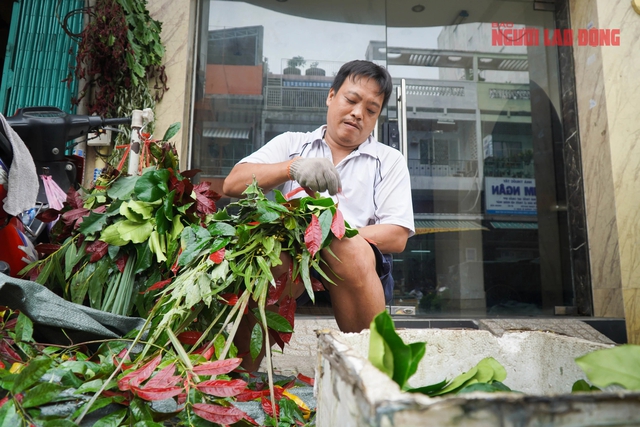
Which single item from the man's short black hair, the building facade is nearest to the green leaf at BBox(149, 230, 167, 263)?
the man's short black hair

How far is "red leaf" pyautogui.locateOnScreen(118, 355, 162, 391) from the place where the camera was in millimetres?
898

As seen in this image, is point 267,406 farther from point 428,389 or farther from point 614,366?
point 614,366

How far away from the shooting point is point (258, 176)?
1701mm

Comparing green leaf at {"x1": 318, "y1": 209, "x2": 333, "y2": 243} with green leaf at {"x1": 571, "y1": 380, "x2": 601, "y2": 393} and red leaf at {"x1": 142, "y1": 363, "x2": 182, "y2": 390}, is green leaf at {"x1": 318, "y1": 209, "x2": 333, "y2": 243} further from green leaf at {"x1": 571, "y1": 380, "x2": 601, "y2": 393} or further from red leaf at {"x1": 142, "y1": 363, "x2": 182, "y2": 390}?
green leaf at {"x1": 571, "y1": 380, "x2": 601, "y2": 393}

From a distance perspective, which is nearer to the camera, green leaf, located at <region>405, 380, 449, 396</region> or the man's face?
green leaf, located at <region>405, 380, 449, 396</region>

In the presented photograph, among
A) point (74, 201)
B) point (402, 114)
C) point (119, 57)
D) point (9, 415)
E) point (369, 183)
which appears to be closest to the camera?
point (9, 415)

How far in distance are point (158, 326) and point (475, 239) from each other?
12.1 ft

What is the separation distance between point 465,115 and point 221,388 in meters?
4.06

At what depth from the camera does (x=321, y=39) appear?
4344 millimetres

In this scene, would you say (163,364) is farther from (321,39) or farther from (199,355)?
(321,39)

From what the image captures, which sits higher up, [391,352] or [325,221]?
[325,221]

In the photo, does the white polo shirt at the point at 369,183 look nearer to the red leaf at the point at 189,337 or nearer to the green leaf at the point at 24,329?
the red leaf at the point at 189,337

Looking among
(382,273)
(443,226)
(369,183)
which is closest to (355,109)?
(369,183)

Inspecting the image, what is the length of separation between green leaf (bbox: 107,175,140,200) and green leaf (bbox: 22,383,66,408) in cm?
68
